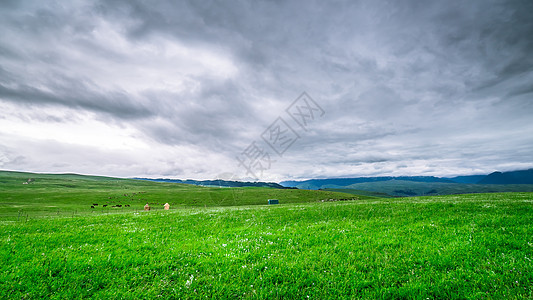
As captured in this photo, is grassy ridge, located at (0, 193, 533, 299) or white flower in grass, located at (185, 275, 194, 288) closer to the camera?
grassy ridge, located at (0, 193, 533, 299)

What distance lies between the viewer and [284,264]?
7926 millimetres

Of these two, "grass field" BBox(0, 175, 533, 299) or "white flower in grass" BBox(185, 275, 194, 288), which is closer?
"grass field" BBox(0, 175, 533, 299)

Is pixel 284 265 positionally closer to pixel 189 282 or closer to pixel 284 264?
pixel 284 264

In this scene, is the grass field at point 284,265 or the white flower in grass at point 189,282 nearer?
the grass field at point 284,265

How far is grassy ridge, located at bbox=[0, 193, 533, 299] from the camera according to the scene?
6207 millimetres

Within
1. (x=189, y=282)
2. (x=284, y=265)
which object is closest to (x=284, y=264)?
(x=284, y=265)

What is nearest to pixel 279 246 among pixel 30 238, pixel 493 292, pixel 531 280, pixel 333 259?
pixel 333 259

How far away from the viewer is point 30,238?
11.1m

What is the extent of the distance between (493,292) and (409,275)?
1.85m

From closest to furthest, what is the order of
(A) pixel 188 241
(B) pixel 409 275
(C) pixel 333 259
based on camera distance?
(B) pixel 409 275
(C) pixel 333 259
(A) pixel 188 241

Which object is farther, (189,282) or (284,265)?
(284,265)

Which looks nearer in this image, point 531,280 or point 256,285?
point 531,280

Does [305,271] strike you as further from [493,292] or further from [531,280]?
[531,280]

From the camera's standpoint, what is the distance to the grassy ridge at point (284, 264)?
621 centimetres
